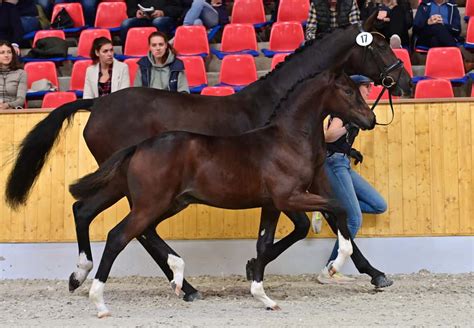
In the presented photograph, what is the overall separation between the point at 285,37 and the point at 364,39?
14.5ft

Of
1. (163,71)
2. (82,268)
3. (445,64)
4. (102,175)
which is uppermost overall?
(445,64)

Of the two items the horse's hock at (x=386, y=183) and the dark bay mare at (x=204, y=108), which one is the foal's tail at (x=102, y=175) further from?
the horse's hock at (x=386, y=183)

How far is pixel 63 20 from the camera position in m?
12.8

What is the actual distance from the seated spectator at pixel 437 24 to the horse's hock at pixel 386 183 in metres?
3.24

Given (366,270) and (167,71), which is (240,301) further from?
(167,71)

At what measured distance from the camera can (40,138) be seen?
7.53 metres

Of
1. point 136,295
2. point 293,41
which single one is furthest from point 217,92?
point 136,295

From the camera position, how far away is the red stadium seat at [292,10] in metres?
12.3

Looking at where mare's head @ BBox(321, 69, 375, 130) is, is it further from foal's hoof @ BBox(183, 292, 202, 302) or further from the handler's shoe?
foal's hoof @ BBox(183, 292, 202, 302)

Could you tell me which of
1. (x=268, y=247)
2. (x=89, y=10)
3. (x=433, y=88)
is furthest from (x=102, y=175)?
(x=89, y=10)

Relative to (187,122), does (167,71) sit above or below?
above

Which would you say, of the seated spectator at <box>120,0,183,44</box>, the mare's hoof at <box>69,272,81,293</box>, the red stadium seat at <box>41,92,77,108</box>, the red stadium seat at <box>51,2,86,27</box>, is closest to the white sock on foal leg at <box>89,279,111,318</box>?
the mare's hoof at <box>69,272,81,293</box>

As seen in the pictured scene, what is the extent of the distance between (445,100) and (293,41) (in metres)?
3.65

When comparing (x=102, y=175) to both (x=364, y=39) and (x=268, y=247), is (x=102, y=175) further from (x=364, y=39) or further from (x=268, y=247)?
(x=364, y=39)
